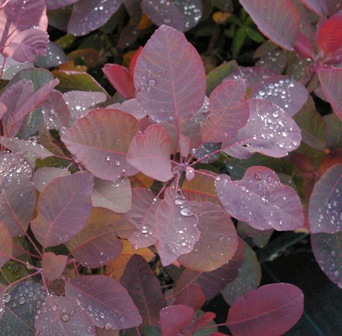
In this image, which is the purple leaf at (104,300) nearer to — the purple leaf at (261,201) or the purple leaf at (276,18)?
the purple leaf at (261,201)

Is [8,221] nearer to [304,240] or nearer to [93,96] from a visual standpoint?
[93,96]

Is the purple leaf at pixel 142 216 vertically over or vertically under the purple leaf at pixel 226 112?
under

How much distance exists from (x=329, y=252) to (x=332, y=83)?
0.33m

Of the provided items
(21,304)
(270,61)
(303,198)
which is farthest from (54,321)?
(270,61)

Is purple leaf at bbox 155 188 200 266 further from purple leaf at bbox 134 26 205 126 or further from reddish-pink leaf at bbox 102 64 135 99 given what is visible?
reddish-pink leaf at bbox 102 64 135 99

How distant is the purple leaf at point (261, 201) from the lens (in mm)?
661

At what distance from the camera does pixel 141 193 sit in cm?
71

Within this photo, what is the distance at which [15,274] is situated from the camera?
0.78m

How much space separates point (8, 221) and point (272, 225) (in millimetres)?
344

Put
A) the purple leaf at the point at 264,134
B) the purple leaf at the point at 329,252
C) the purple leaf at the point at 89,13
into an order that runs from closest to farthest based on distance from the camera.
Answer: the purple leaf at the point at 264,134, the purple leaf at the point at 329,252, the purple leaf at the point at 89,13

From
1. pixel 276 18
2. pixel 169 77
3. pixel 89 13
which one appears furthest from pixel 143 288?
pixel 89 13

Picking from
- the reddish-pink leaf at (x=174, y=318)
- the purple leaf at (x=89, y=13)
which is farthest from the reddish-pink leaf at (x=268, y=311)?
the purple leaf at (x=89, y=13)

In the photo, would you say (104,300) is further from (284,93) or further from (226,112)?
(284,93)

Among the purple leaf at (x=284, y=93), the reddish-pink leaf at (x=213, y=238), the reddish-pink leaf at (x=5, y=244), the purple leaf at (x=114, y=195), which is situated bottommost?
the reddish-pink leaf at (x=213, y=238)
